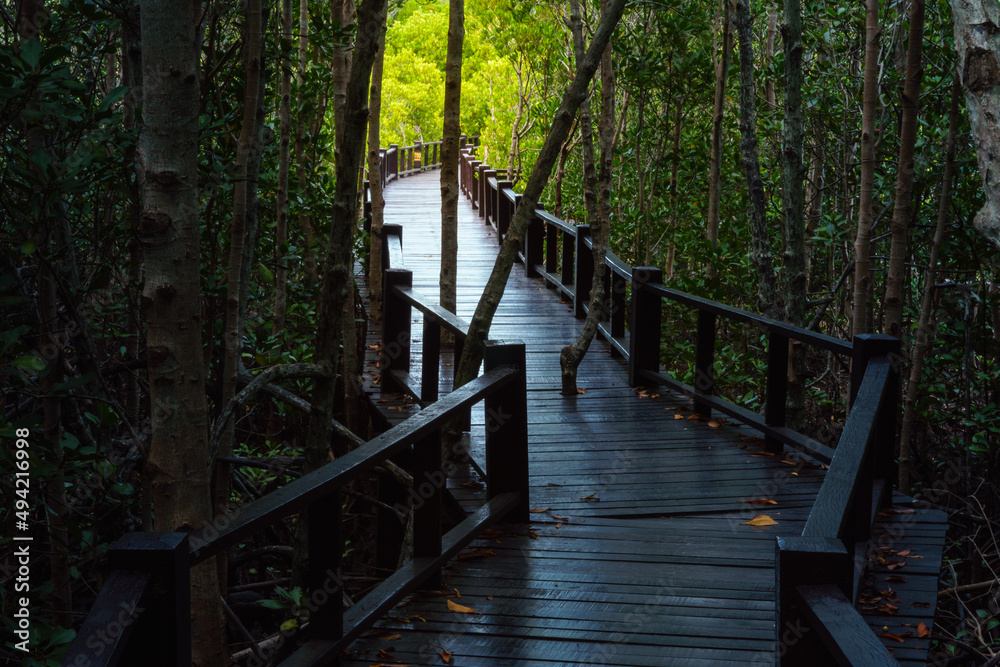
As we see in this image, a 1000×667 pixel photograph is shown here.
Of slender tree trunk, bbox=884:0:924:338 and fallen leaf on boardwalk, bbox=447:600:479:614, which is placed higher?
slender tree trunk, bbox=884:0:924:338

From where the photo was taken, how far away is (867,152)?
21.5 feet

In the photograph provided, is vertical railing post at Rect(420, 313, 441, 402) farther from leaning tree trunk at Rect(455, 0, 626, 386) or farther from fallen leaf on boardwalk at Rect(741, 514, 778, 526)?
fallen leaf on boardwalk at Rect(741, 514, 778, 526)

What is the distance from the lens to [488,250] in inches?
614

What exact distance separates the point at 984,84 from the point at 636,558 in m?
2.52

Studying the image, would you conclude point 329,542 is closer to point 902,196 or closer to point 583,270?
point 902,196

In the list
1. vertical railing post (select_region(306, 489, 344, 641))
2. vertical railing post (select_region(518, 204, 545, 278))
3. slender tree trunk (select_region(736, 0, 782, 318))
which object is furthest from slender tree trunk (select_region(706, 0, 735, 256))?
vertical railing post (select_region(306, 489, 344, 641))

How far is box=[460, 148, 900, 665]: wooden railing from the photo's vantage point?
1.99 meters

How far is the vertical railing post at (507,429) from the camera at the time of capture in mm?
4664

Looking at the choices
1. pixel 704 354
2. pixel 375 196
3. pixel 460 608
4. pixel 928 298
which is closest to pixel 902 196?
pixel 928 298

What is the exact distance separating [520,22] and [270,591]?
51.5ft

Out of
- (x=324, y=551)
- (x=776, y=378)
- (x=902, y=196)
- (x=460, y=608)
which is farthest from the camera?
(x=902, y=196)

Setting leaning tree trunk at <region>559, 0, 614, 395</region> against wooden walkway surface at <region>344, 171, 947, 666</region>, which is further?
leaning tree trunk at <region>559, 0, 614, 395</region>

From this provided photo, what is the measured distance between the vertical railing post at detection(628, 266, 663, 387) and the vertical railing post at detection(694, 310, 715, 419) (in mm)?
685

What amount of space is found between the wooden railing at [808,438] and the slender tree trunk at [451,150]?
1.53 metres
